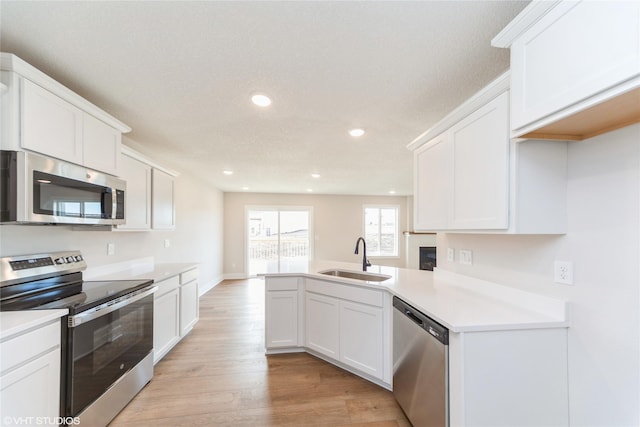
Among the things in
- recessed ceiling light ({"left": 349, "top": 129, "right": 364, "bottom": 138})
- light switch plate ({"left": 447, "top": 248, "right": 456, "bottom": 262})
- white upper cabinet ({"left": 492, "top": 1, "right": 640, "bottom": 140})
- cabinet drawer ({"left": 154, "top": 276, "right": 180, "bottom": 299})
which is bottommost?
cabinet drawer ({"left": 154, "top": 276, "right": 180, "bottom": 299})

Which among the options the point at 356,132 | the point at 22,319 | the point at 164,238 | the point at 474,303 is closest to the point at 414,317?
the point at 474,303

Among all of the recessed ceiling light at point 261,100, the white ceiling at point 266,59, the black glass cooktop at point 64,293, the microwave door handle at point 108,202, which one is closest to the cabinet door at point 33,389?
the black glass cooktop at point 64,293

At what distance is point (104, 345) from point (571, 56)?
117 inches

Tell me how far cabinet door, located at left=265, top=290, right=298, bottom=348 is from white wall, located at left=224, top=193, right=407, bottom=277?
4.42 meters

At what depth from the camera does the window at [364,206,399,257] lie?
7730mm

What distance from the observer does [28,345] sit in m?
1.27

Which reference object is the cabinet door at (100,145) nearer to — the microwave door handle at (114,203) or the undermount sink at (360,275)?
the microwave door handle at (114,203)

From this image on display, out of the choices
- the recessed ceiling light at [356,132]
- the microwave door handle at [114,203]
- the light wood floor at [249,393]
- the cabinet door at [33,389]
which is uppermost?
the recessed ceiling light at [356,132]

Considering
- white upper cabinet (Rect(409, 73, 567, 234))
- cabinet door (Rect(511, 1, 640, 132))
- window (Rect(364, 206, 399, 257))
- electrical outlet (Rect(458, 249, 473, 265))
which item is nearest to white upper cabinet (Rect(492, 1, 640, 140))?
cabinet door (Rect(511, 1, 640, 132))

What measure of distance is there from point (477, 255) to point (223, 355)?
2.71 m

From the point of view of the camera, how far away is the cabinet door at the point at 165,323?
247cm

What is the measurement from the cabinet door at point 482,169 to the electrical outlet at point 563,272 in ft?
1.15

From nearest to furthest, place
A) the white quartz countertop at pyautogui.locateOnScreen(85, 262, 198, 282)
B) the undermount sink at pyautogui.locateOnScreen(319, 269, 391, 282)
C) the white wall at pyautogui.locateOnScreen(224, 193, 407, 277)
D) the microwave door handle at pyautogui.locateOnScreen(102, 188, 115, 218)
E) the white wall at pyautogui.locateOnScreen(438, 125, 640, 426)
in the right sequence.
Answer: the white wall at pyautogui.locateOnScreen(438, 125, 640, 426), the microwave door handle at pyautogui.locateOnScreen(102, 188, 115, 218), the white quartz countertop at pyautogui.locateOnScreen(85, 262, 198, 282), the undermount sink at pyautogui.locateOnScreen(319, 269, 391, 282), the white wall at pyautogui.locateOnScreen(224, 193, 407, 277)

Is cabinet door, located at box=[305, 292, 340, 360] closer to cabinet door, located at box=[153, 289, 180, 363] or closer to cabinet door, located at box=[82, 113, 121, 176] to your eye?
cabinet door, located at box=[153, 289, 180, 363]
